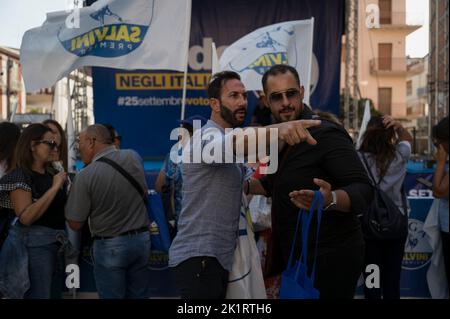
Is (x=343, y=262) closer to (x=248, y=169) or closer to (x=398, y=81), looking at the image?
(x=248, y=169)

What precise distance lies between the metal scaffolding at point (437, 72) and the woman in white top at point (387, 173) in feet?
24.0

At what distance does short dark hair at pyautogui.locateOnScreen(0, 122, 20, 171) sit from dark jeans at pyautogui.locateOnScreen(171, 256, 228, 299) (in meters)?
2.08

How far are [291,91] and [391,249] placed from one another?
260cm

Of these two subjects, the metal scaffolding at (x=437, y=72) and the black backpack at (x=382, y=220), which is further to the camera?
the metal scaffolding at (x=437, y=72)

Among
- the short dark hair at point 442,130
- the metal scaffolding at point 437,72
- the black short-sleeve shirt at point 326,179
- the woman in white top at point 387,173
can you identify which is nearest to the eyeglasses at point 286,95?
the black short-sleeve shirt at point 326,179

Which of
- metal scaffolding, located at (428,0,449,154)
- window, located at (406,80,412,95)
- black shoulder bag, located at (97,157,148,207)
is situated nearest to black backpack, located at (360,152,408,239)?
black shoulder bag, located at (97,157,148,207)

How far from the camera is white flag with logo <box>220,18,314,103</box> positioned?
20.6ft

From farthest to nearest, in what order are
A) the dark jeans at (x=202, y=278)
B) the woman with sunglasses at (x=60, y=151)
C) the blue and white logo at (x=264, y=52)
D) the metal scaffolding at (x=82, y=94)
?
1. the metal scaffolding at (x=82, y=94)
2. the blue and white logo at (x=264, y=52)
3. the woman with sunglasses at (x=60, y=151)
4. the dark jeans at (x=202, y=278)

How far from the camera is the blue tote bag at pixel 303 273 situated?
2318 millimetres

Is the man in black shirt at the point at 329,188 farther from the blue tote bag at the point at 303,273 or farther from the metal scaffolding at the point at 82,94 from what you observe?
the metal scaffolding at the point at 82,94

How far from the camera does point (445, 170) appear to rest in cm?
404

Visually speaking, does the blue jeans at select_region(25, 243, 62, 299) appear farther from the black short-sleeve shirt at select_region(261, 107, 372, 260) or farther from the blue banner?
the blue banner

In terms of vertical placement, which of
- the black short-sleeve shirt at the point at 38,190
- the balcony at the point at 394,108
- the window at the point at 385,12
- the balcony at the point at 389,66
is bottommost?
the black short-sleeve shirt at the point at 38,190

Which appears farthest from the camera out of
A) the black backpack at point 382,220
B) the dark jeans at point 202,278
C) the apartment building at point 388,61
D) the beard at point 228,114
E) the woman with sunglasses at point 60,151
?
the apartment building at point 388,61
